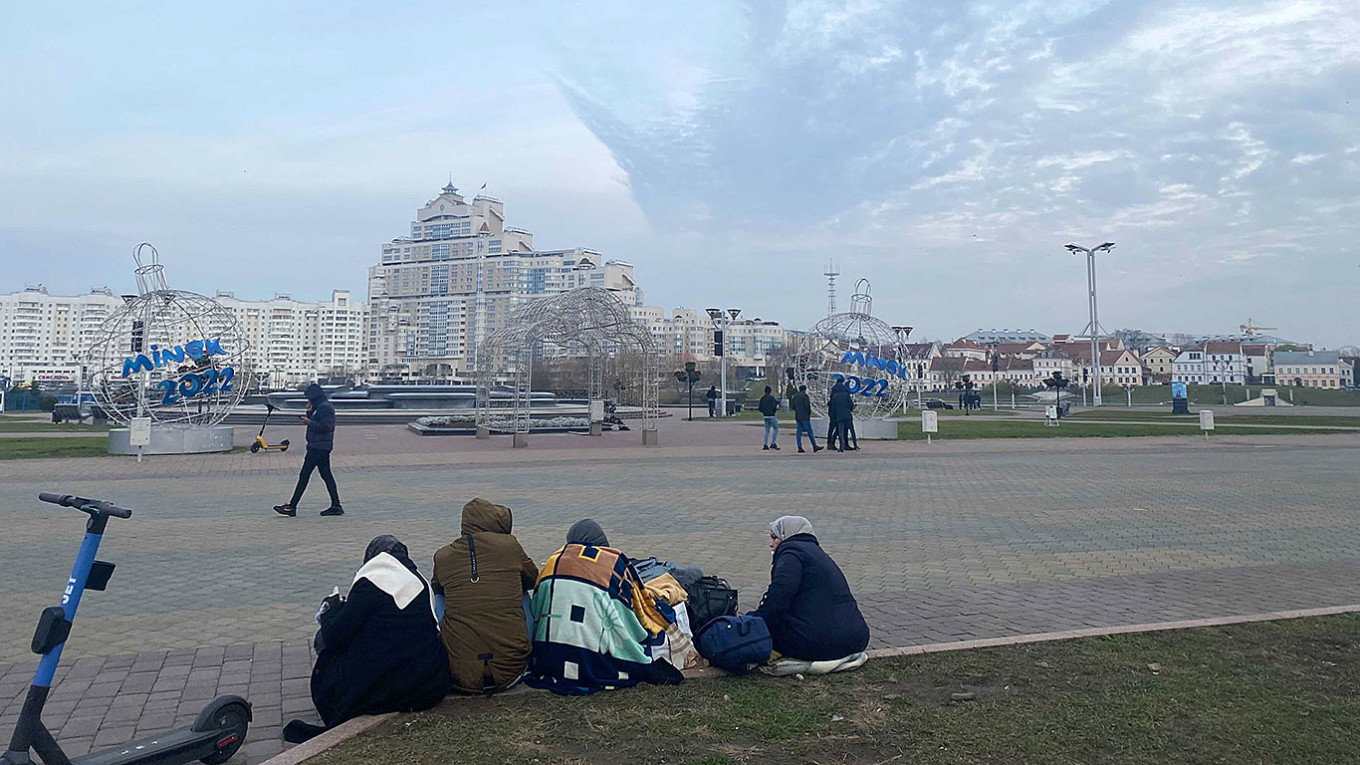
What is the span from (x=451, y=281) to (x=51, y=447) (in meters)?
140

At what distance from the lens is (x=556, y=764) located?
349 cm

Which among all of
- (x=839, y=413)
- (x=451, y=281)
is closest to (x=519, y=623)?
(x=839, y=413)

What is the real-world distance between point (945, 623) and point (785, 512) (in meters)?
5.51

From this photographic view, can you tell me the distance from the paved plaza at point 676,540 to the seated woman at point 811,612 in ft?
2.49

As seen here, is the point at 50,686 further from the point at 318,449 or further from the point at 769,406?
the point at 769,406

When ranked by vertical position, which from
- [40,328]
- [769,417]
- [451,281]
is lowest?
[769,417]

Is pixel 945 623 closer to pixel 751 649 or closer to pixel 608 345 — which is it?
pixel 751 649

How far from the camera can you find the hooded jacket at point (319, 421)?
10.9 metres

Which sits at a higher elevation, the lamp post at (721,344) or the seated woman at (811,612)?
the lamp post at (721,344)

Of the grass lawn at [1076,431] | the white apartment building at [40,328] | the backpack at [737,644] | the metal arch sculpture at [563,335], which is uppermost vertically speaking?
the white apartment building at [40,328]

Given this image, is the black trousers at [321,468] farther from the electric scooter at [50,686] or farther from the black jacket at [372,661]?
the electric scooter at [50,686]

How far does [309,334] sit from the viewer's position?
152m

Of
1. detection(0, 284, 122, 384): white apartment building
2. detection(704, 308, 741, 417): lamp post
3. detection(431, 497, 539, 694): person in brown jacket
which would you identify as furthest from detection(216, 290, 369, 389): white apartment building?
detection(431, 497, 539, 694): person in brown jacket

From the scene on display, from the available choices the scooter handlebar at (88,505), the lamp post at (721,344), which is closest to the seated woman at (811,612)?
the scooter handlebar at (88,505)
